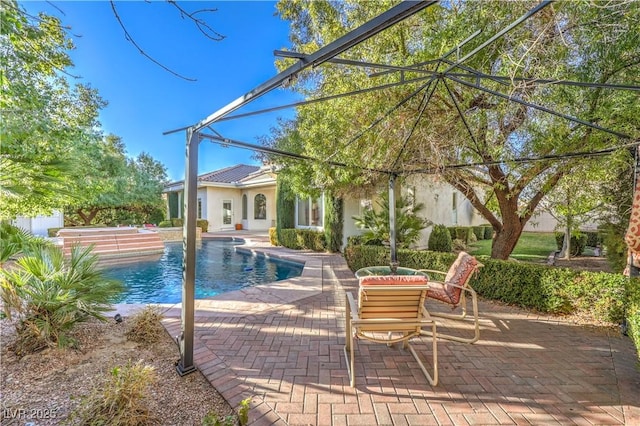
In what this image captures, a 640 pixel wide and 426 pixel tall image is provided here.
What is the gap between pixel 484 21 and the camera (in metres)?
4.86

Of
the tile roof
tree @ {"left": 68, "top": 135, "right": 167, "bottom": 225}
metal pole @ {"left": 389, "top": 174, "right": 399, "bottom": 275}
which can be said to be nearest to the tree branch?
metal pole @ {"left": 389, "top": 174, "right": 399, "bottom": 275}

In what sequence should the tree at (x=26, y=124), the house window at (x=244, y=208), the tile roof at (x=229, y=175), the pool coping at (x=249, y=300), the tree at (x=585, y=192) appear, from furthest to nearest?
the house window at (x=244, y=208)
the tile roof at (x=229, y=175)
the pool coping at (x=249, y=300)
the tree at (x=585, y=192)
the tree at (x=26, y=124)

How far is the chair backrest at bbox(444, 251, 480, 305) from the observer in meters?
4.44

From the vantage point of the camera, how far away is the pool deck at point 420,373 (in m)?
2.73

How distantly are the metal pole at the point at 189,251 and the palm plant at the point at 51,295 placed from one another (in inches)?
72.8

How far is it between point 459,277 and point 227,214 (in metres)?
21.4

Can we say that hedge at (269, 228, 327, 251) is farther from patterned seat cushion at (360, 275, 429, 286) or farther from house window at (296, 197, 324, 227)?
patterned seat cushion at (360, 275, 429, 286)

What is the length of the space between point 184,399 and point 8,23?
520cm

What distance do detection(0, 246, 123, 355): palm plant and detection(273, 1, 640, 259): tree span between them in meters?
4.56

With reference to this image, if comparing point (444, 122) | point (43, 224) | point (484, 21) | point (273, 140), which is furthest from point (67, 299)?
point (43, 224)

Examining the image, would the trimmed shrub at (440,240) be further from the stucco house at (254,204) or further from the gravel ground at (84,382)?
the gravel ground at (84,382)

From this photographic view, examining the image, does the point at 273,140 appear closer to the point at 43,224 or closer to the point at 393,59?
the point at 393,59

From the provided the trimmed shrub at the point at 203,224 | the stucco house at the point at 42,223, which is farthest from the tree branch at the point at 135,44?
the stucco house at the point at 42,223

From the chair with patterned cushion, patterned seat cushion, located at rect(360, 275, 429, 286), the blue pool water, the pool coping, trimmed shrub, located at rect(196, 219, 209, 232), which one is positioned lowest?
the blue pool water
